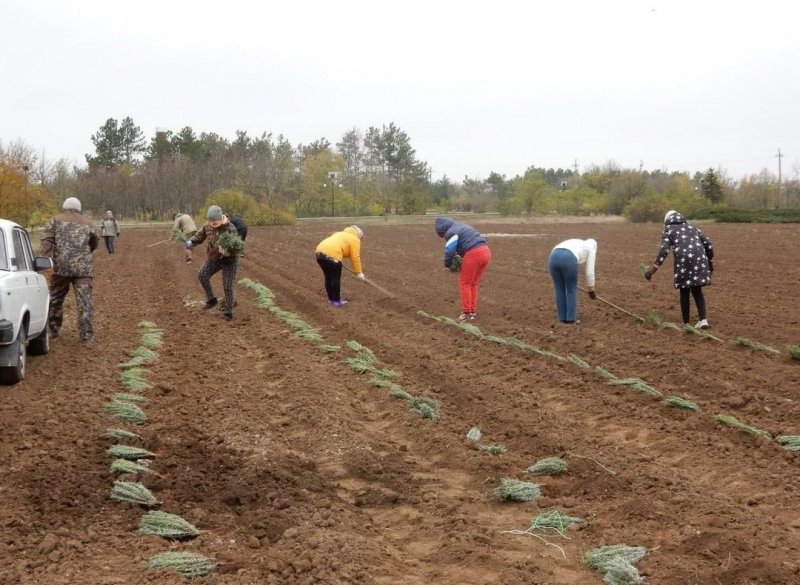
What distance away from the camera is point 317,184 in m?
82.3

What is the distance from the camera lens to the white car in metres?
7.37

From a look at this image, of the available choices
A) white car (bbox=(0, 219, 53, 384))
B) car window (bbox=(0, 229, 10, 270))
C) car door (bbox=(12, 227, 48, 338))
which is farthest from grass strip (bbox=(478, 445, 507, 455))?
car window (bbox=(0, 229, 10, 270))

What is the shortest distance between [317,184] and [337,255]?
2756 inches

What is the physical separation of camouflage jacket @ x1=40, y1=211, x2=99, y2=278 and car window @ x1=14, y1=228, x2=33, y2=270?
13.3 inches

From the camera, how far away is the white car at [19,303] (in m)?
7.37

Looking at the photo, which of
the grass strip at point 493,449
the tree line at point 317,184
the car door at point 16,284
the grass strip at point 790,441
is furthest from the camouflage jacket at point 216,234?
the tree line at point 317,184

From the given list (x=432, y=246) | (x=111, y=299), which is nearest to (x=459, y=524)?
(x=111, y=299)

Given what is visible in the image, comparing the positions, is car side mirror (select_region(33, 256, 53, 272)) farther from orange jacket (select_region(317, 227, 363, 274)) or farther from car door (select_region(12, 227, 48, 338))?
orange jacket (select_region(317, 227, 363, 274))

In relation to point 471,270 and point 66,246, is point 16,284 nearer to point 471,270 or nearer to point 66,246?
point 66,246

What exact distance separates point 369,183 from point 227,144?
16454 millimetres

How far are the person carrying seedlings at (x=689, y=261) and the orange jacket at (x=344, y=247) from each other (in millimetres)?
5073

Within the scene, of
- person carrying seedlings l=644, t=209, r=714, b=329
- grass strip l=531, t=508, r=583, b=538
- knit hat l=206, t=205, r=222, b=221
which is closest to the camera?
grass strip l=531, t=508, r=583, b=538

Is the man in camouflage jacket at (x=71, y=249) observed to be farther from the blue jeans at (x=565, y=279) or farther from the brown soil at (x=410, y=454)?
the blue jeans at (x=565, y=279)

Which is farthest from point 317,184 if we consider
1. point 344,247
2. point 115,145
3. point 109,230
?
point 344,247
